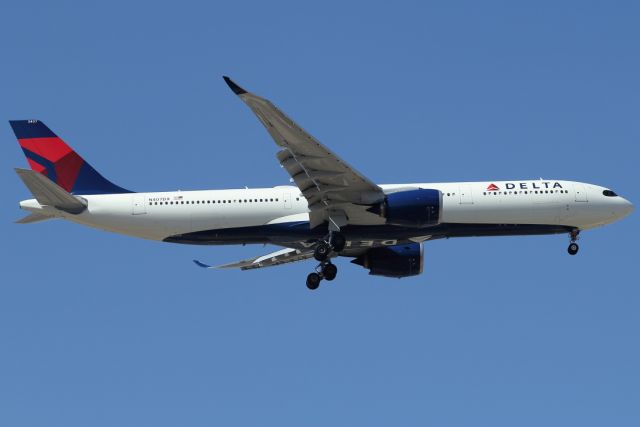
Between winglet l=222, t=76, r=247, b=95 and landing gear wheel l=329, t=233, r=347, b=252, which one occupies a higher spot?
winglet l=222, t=76, r=247, b=95

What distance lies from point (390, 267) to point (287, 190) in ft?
25.0

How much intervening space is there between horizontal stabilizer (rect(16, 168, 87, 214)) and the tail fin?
2.03 meters

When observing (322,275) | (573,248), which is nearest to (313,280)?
(322,275)

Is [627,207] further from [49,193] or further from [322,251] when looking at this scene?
[49,193]

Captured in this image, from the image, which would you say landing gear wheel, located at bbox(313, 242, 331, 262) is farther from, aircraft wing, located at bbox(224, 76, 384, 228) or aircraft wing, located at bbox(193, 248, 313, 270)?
aircraft wing, located at bbox(193, 248, 313, 270)

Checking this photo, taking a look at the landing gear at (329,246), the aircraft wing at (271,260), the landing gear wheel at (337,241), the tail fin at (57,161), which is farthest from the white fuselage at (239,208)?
the aircraft wing at (271,260)

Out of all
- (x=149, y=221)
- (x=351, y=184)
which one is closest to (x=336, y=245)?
(x=351, y=184)

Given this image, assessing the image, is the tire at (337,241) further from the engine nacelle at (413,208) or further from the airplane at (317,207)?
the engine nacelle at (413,208)

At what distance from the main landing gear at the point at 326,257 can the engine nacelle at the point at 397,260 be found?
3.82 metres

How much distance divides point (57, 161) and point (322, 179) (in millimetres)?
14157

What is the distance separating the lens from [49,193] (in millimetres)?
54344

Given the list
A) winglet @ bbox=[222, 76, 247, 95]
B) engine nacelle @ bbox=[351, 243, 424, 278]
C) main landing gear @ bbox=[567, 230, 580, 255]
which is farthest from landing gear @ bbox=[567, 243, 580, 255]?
winglet @ bbox=[222, 76, 247, 95]

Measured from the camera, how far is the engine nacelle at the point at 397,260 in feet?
199

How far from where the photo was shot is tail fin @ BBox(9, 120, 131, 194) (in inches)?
2274
